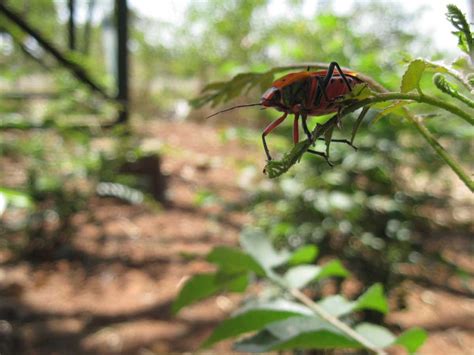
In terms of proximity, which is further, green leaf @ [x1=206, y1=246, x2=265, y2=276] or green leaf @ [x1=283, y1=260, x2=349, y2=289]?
green leaf @ [x1=283, y1=260, x2=349, y2=289]

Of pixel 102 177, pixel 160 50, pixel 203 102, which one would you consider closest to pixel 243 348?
pixel 203 102

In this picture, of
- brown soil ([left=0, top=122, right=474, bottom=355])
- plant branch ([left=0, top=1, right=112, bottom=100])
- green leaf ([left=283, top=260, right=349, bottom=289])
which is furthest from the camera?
plant branch ([left=0, top=1, right=112, bottom=100])

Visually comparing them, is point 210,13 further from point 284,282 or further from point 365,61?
point 284,282

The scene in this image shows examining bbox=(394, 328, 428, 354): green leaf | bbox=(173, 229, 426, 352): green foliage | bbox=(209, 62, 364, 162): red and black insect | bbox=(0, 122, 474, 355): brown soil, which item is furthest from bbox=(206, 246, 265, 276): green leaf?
bbox=(0, 122, 474, 355): brown soil

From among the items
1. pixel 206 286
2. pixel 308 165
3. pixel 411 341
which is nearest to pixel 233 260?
pixel 206 286

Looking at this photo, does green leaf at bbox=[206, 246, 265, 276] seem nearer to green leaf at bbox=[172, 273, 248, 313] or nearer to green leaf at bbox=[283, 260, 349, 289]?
green leaf at bbox=[172, 273, 248, 313]

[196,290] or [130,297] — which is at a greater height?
[196,290]

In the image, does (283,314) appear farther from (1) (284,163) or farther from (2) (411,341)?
(1) (284,163)
